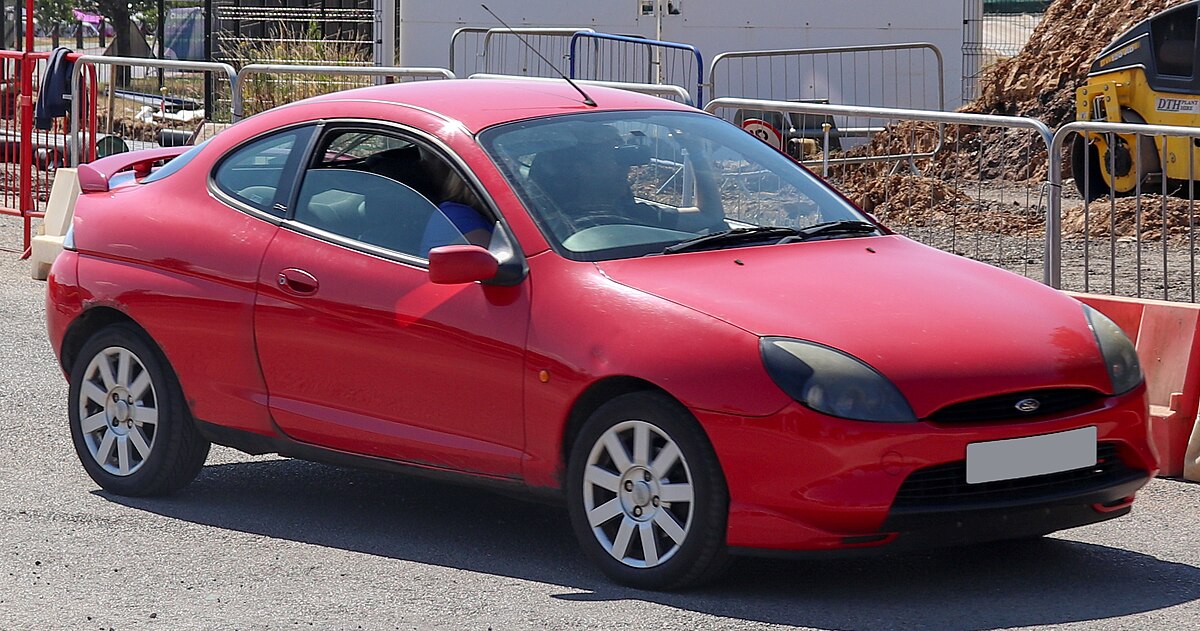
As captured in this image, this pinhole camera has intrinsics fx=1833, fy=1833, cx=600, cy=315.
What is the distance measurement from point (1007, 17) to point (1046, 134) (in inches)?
1267

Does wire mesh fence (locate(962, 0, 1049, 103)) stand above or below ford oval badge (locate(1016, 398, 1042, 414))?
above

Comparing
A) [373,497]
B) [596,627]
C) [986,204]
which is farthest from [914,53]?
[596,627]

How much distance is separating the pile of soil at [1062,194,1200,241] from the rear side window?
5.68 meters

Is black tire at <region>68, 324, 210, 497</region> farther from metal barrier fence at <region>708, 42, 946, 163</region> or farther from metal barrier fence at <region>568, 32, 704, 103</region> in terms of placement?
metal barrier fence at <region>708, 42, 946, 163</region>

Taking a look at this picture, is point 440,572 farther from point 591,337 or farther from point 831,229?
point 831,229

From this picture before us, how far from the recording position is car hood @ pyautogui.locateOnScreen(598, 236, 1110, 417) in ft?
17.1

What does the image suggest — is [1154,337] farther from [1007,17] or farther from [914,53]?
[1007,17]

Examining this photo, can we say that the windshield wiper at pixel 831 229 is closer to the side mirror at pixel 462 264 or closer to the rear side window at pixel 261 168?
the side mirror at pixel 462 264

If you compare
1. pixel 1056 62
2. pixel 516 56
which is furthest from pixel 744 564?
pixel 516 56

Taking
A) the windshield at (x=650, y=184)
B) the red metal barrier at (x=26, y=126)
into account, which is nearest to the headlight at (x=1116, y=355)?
the windshield at (x=650, y=184)

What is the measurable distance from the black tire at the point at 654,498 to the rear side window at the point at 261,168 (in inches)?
65.4

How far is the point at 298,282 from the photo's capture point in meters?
6.23

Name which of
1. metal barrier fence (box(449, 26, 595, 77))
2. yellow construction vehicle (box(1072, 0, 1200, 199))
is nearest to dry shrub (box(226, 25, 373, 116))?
metal barrier fence (box(449, 26, 595, 77))

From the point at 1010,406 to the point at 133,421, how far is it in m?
3.31
